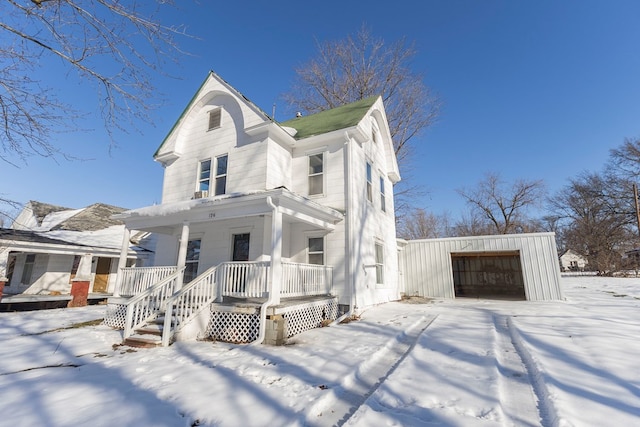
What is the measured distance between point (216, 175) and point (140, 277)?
419 centimetres

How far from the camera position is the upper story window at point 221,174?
10.5 m

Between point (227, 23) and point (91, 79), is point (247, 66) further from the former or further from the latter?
point (91, 79)

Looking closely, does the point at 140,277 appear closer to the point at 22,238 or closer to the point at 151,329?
the point at 151,329

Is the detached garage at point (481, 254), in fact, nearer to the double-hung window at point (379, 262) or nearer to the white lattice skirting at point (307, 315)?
the double-hung window at point (379, 262)

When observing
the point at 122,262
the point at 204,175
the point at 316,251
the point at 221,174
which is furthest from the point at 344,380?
the point at 204,175

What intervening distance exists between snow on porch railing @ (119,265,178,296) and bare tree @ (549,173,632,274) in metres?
33.1

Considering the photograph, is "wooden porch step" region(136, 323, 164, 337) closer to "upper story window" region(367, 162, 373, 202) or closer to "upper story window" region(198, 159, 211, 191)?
"upper story window" region(198, 159, 211, 191)

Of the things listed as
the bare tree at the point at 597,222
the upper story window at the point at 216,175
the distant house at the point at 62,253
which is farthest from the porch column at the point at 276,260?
the bare tree at the point at 597,222

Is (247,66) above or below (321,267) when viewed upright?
above

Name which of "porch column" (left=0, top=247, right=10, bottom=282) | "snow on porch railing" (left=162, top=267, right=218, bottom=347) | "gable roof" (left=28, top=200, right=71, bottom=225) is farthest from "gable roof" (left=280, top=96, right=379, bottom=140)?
"gable roof" (left=28, top=200, right=71, bottom=225)

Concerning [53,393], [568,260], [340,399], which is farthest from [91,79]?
[568,260]

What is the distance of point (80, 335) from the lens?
7.01 meters

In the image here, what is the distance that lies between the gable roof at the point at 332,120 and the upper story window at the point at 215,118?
120 inches

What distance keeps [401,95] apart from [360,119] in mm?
Result: 12689
